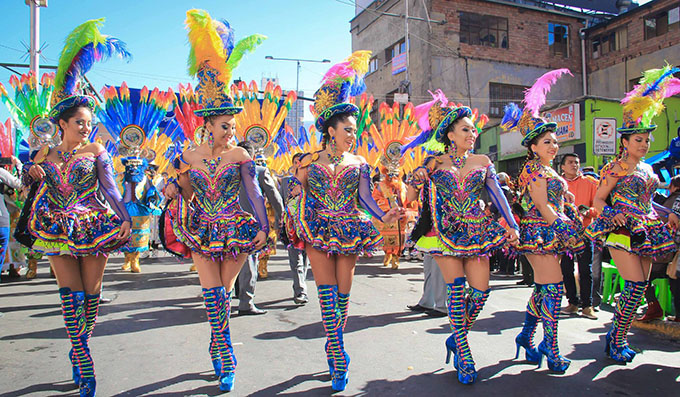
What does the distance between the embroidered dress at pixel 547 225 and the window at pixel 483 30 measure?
70.5 feet

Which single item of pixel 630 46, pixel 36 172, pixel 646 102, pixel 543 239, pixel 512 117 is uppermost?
pixel 630 46

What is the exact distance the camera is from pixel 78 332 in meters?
3.49

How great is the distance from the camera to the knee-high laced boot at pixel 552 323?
392 cm

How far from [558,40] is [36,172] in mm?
26994

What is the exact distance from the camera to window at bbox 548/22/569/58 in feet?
83.3

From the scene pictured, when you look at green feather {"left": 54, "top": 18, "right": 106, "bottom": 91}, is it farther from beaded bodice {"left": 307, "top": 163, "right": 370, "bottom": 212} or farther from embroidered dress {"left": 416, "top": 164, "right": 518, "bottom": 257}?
embroidered dress {"left": 416, "top": 164, "right": 518, "bottom": 257}

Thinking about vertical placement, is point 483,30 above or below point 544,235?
above

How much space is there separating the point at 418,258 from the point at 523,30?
17765mm

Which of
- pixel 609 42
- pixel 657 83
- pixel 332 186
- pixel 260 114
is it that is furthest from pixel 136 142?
pixel 609 42

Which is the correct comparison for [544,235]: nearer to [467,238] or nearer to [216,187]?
[467,238]

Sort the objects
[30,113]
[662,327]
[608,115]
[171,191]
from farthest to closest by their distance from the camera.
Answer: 1. [608,115]
2. [30,113]
3. [662,327]
4. [171,191]

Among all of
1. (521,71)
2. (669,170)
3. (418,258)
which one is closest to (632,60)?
(521,71)

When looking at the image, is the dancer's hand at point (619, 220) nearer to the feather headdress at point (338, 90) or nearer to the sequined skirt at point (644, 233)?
the sequined skirt at point (644, 233)

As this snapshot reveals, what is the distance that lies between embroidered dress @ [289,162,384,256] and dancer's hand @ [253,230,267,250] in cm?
26
